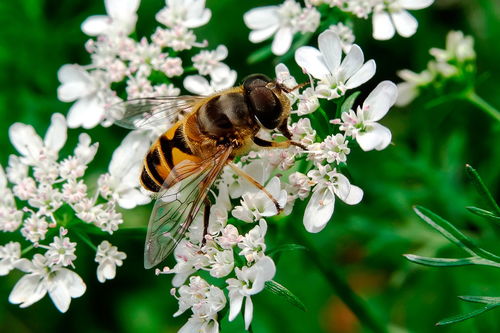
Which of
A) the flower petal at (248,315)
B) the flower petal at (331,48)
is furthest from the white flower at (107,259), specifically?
the flower petal at (331,48)

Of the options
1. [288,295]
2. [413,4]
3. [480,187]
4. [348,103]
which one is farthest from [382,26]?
[288,295]

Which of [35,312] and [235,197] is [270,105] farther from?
[35,312]

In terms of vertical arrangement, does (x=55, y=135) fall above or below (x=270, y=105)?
below

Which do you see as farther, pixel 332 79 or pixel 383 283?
pixel 383 283

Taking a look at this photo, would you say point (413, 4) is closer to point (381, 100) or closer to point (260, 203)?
point (381, 100)

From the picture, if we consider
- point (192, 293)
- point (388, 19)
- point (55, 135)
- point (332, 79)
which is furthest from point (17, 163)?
point (388, 19)

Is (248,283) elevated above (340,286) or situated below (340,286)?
above
